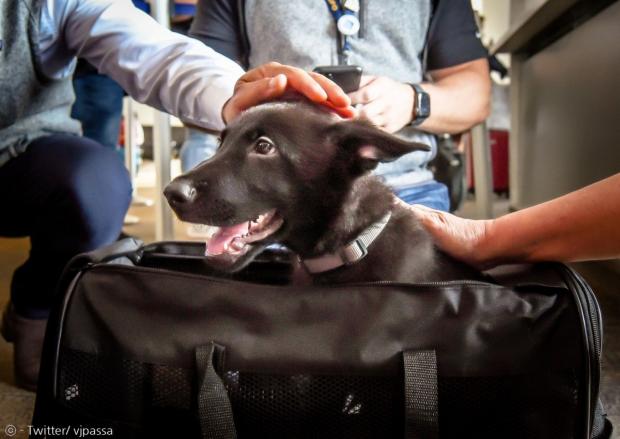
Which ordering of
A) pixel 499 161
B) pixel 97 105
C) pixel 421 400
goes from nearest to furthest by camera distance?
1. pixel 421 400
2. pixel 97 105
3. pixel 499 161

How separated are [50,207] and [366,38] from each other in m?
0.95

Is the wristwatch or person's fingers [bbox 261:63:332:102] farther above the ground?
person's fingers [bbox 261:63:332:102]

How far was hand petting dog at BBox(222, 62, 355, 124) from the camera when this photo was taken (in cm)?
102

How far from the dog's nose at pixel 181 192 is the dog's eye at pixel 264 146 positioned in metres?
0.15

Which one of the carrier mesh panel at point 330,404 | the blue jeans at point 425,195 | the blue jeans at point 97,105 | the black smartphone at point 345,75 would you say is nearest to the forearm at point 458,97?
the blue jeans at point 425,195

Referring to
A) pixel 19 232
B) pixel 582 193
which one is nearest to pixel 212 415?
pixel 582 193

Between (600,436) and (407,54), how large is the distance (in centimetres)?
111

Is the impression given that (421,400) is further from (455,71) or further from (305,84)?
(455,71)

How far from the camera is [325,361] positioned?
30.4 inches

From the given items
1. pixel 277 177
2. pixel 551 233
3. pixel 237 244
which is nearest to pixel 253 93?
pixel 277 177

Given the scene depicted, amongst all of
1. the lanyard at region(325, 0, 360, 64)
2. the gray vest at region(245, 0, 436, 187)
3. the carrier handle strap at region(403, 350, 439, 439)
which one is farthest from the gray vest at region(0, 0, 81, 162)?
the carrier handle strap at region(403, 350, 439, 439)

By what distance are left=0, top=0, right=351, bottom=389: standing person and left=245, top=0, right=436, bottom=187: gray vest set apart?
299 mm

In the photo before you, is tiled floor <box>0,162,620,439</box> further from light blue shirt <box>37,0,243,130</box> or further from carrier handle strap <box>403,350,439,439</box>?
light blue shirt <box>37,0,243,130</box>

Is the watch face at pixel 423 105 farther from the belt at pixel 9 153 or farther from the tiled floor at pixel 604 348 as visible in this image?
the belt at pixel 9 153
